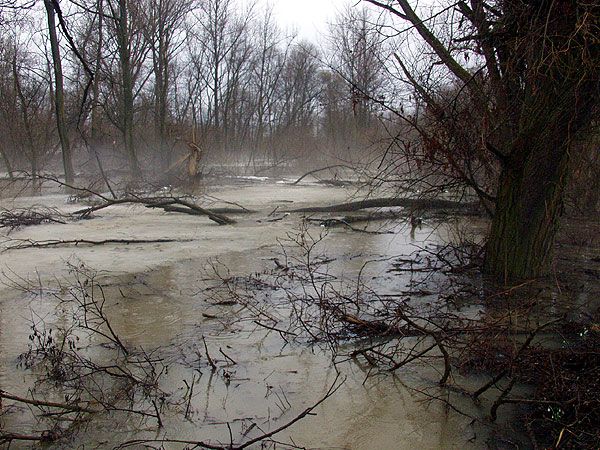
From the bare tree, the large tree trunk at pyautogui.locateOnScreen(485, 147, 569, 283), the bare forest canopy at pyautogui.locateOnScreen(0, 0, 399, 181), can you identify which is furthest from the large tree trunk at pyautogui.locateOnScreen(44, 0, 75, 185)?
the large tree trunk at pyautogui.locateOnScreen(485, 147, 569, 283)

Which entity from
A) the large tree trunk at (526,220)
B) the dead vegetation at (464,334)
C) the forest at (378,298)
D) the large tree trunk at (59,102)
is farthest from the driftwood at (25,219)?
the large tree trunk at (526,220)

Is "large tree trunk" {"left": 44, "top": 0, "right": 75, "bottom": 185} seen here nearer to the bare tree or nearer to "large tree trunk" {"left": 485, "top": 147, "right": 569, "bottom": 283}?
the bare tree

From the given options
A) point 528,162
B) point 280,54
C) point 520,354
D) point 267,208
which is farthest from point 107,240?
point 280,54

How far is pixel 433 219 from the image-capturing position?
14.1 metres

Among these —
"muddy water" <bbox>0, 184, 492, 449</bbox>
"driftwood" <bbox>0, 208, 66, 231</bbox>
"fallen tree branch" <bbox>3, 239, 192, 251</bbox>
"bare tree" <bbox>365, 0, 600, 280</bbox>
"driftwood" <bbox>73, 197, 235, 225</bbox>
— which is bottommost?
"muddy water" <bbox>0, 184, 492, 449</bbox>

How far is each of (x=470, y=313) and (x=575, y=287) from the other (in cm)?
200

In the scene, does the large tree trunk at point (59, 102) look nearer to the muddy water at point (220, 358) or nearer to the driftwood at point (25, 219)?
the driftwood at point (25, 219)

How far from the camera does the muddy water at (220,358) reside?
407 centimetres

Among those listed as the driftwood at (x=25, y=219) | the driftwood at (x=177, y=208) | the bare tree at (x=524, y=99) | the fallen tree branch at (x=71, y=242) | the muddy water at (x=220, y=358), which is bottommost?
the muddy water at (x=220, y=358)

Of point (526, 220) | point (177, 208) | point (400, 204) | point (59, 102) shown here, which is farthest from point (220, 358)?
point (59, 102)

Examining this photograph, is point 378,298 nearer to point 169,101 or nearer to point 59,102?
point 59,102

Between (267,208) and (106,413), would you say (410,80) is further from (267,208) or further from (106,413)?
(267,208)

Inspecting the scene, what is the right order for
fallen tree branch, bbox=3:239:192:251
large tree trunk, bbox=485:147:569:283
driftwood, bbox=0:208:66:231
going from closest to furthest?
large tree trunk, bbox=485:147:569:283, fallen tree branch, bbox=3:239:192:251, driftwood, bbox=0:208:66:231

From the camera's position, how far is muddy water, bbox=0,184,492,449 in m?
4.07
